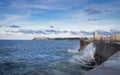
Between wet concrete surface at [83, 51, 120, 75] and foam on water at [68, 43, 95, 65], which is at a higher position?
wet concrete surface at [83, 51, 120, 75]

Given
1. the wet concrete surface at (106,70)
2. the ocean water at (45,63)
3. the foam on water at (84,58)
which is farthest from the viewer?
the foam on water at (84,58)

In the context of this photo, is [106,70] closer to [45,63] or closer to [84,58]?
[45,63]

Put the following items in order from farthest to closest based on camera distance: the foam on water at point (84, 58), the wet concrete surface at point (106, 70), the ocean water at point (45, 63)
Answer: the foam on water at point (84, 58) → the ocean water at point (45, 63) → the wet concrete surface at point (106, 70)

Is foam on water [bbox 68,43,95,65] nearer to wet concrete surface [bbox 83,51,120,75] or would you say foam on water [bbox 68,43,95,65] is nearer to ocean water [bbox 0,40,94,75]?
ocean water [bbox 0,40,94,75]

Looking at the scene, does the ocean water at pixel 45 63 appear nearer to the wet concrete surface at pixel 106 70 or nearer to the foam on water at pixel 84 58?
the foam on water at pixel 84 58

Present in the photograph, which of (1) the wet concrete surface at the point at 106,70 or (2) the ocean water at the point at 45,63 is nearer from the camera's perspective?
(1) the wet concrete surface at the point at 106,70

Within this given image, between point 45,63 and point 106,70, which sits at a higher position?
point 106,70

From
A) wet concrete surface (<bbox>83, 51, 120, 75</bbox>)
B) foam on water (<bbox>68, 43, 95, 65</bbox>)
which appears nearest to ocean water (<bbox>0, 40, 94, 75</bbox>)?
foam on water (<bbox>68, 43, 95, 65</bbox>)

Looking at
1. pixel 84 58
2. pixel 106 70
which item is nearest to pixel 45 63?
pixel 84 58

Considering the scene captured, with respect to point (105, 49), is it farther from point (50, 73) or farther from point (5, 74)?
point (5, 74)

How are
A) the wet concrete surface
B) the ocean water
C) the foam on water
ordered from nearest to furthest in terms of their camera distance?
the wet concrete surface
the ocean water
the foam on water

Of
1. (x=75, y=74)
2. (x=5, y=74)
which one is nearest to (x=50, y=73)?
(x=75, y=74)

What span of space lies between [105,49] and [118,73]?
13.3 metres

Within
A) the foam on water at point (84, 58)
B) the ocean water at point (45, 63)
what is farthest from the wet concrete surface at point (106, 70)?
the foam on water at point (84, 58)
